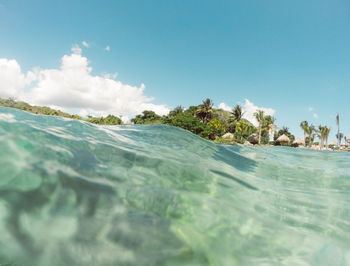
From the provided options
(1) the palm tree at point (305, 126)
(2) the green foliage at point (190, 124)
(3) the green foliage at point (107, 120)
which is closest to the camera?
(2) the green foliage at point (190, 124)

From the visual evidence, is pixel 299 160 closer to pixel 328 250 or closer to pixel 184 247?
pixel 328 250

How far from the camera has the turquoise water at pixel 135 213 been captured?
1749mm

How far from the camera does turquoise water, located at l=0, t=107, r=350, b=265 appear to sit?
1749mm

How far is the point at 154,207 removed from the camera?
7.47 ft

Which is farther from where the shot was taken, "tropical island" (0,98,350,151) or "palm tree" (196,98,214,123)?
"palm tree" (196,98,214,123)

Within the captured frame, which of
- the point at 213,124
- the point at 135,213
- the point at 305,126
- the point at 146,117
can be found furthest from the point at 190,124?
the point at 135,213

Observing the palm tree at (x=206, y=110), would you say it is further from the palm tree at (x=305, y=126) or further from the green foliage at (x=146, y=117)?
the palm tree at (x=305, y=126)

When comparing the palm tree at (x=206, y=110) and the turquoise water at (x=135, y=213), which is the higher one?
the palm tree at (x=206, y=110)

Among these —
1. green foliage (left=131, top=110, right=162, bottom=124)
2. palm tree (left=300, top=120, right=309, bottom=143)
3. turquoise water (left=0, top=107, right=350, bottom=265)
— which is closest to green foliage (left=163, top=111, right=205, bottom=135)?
green foliage (left=131, top=110, right=162, bottom=124)

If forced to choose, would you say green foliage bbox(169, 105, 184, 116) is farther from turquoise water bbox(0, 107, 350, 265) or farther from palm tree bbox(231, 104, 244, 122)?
turquoise water bbox(0, 107, 350, 265)

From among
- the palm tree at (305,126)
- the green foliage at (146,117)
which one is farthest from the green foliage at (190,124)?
the palm tree at (305,126)

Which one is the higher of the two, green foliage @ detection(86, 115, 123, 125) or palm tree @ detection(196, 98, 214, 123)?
palm tree @ detection(196, 98, 214, 123)

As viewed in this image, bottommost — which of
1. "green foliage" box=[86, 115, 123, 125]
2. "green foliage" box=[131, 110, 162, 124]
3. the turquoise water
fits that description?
the turquoise water

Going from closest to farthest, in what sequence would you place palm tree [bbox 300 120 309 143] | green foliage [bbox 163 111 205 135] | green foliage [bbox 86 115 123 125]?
green foliage [bbox 163 111 205 135]
green foliage [bbox 86 115 123 125]
palm tree [bbox 300 120 309 143]
